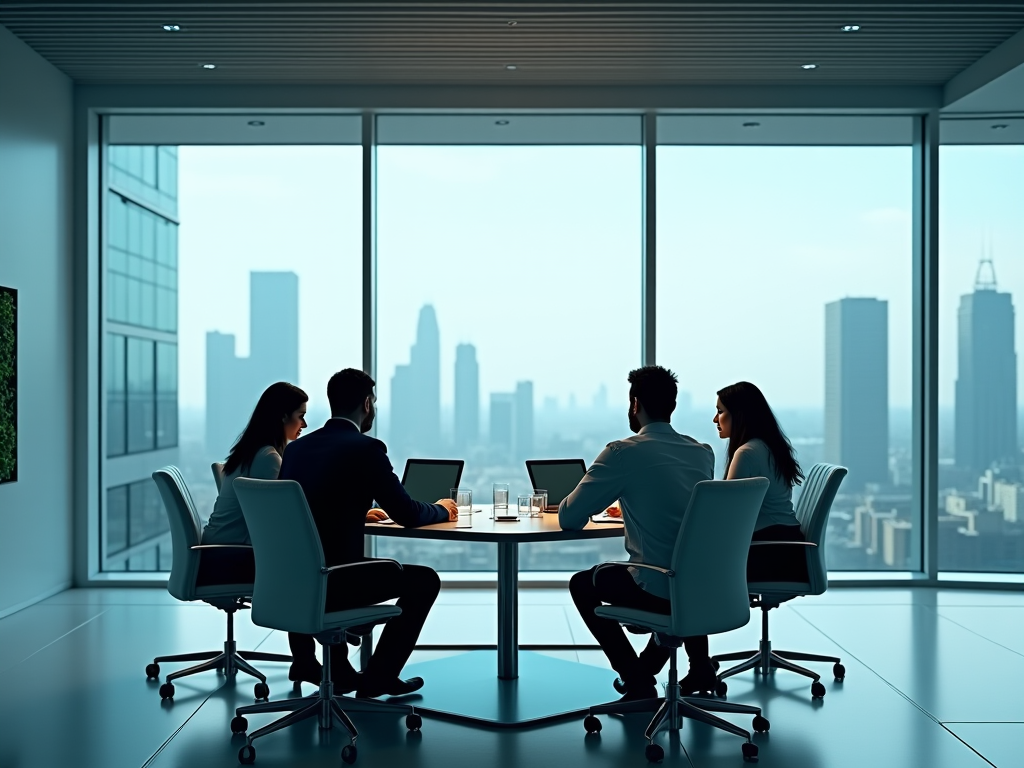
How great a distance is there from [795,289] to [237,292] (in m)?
4.07

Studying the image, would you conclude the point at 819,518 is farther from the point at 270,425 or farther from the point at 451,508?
the point at 270,425

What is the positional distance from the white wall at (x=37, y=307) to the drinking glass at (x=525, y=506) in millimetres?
3416

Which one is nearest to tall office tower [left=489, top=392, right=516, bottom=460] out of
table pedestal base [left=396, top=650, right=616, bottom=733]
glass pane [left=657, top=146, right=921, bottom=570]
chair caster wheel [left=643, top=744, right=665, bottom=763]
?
glass pane [left=657, top=146, right=921, bottom=570]

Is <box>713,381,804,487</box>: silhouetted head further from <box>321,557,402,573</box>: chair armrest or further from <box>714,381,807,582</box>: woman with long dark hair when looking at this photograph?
<box>321,557,402,573</box>: chair armrest

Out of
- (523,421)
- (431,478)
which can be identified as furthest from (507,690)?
(523,421)

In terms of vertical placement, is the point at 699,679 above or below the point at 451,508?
below

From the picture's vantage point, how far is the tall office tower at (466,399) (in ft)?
23.0

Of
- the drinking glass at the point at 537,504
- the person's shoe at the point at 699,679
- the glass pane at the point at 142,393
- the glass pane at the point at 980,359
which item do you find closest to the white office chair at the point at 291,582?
the drinking glass at the point at 537,504

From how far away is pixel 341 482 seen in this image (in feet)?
12.7

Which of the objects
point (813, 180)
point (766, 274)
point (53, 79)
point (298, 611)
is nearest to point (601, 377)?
point (766, 274)

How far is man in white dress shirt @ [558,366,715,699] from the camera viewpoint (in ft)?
12.6

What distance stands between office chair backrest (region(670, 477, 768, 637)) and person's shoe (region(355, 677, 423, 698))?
141 centimetres

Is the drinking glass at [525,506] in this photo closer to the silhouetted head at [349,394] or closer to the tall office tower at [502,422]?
the silhouetted head at [349,394]

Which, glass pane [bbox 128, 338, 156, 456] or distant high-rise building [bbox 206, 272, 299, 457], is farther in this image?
glass pane [bbox 128, 338, 156, 456]
